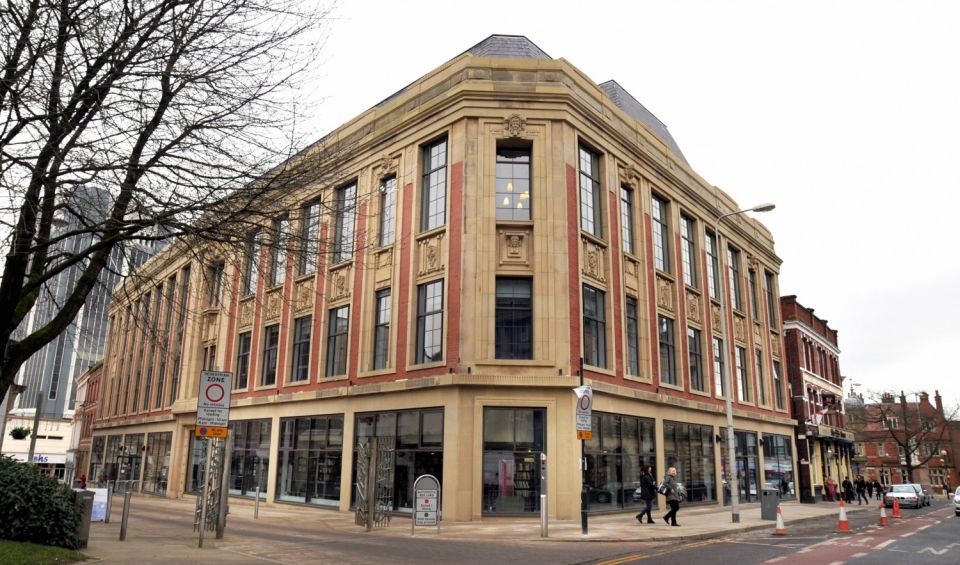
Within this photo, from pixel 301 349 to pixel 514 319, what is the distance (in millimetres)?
11526

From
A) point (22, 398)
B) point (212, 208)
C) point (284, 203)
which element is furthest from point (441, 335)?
point (22, 398)

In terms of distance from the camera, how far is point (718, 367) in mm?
32438

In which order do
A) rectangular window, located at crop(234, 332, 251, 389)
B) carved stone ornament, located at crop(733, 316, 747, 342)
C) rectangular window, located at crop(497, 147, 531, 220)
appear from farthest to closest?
carved stone ornament, located at crop(733, 316, 747, 342)
rectangular window, located at crop(234, 332, 251, 389)
rectangular window, located at crop(497, 147, 531, 220)

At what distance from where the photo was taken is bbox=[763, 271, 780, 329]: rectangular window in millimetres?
40562

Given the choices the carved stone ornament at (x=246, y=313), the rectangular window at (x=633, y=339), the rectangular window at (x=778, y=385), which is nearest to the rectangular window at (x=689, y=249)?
the rectangular window at (x=633, y=339)

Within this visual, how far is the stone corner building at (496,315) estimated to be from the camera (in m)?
21.0

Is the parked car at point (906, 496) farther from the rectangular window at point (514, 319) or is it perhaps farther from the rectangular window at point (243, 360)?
the rectangular window at point (243, 360)

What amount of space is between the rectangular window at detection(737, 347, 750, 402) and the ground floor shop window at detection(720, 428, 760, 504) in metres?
1.98

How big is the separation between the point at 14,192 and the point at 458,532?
13093 millimetres

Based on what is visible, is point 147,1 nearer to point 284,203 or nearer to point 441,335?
point 284,203

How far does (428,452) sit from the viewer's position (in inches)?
848

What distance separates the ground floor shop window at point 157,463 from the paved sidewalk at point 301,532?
593 inches

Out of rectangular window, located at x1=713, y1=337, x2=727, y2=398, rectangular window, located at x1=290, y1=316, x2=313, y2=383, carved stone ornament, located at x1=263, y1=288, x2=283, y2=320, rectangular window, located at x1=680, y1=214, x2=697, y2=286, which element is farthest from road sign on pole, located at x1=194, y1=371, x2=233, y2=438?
rectangular window, located at x1=713, y1=337, x2=727, y2=398

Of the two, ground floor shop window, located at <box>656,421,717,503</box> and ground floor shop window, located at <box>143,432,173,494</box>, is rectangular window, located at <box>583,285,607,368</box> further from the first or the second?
ground floor shop window, located at <box>143,432,173,494</box>
